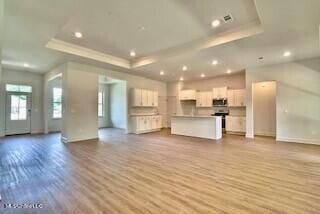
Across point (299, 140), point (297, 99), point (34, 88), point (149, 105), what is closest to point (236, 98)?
point (297, 99)

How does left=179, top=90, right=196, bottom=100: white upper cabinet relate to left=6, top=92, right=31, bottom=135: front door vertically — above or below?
above

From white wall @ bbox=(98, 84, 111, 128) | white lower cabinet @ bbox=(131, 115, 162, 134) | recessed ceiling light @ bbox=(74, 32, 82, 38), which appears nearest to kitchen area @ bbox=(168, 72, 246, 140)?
white lower cabinet @ bbox=(131, 115, 162, 134)

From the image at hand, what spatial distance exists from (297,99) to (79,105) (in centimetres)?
831

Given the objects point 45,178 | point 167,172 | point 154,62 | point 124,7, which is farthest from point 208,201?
point 154,62

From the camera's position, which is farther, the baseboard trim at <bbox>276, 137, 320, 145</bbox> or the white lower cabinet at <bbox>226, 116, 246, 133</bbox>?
the white lower cabinet at <bbox>226, 116, 246, 133</bbox>

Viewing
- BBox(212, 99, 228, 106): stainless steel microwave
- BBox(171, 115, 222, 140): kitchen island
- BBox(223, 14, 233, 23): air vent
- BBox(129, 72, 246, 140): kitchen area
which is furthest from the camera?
BBox(212, 99, 228, 106): stainless steel microwave

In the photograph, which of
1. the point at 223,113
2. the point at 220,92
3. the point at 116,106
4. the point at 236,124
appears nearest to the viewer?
the point at 236,124

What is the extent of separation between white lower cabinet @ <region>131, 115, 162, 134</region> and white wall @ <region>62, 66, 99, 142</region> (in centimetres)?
201

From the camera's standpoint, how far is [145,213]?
204 centimetres

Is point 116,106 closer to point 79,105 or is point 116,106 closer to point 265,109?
point 79,105

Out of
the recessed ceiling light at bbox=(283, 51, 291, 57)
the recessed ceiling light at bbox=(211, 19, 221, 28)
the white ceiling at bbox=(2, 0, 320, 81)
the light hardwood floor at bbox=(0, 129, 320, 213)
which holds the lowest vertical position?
the light hardwood floor at bbox=(0, 129, 320, 213)

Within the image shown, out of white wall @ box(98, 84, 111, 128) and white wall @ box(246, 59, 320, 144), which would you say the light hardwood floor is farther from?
white wall @ box(98, 84, 111, 128)

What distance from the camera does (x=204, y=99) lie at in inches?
377

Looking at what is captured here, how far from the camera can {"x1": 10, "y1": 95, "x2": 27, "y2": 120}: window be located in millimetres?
8007
